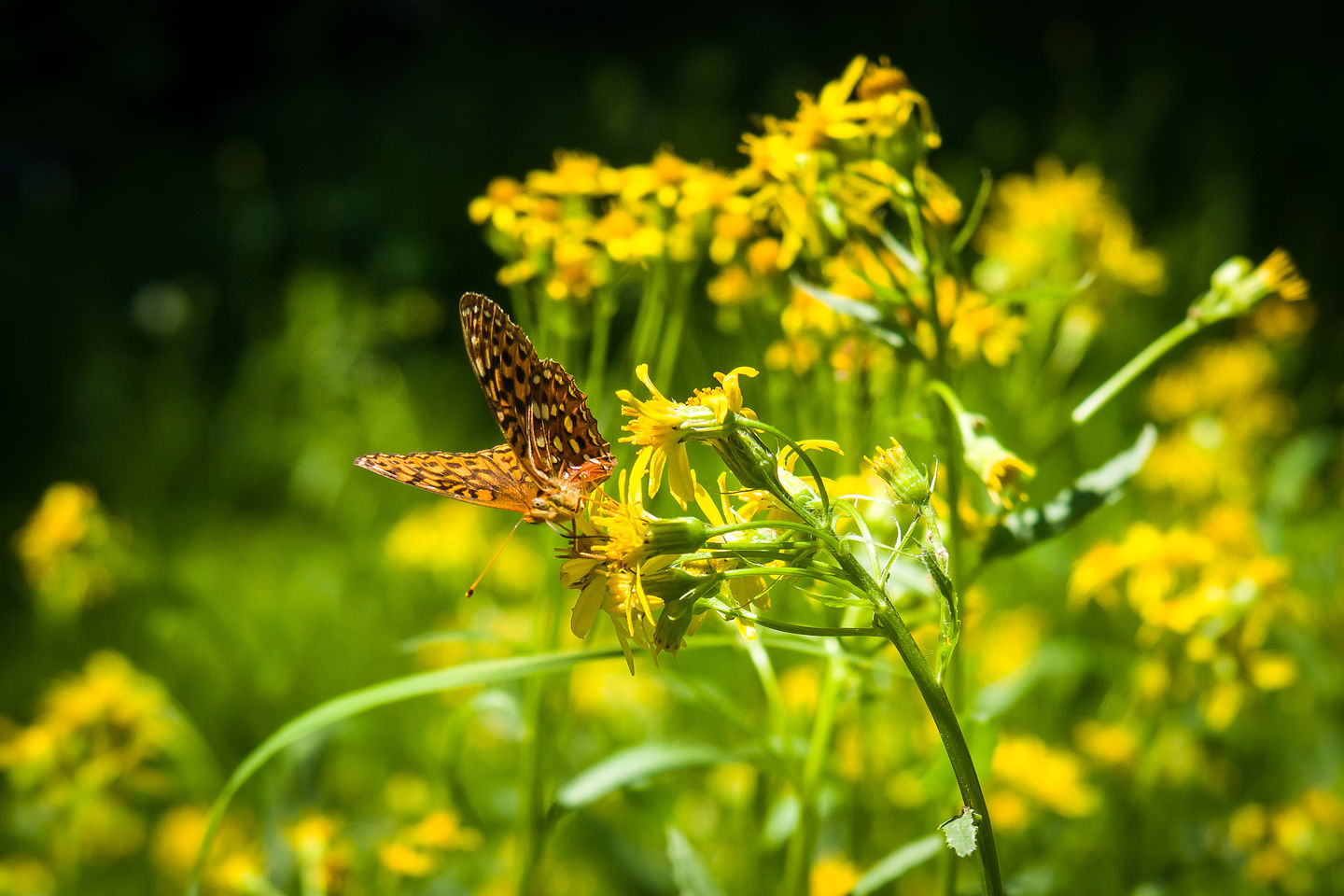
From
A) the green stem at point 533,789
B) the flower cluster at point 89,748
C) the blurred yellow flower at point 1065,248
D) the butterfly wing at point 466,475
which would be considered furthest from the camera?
the blurred yellow flower at point 1065,248

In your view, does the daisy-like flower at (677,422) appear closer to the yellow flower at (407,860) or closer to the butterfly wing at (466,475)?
the butterfly wing at (466,475)

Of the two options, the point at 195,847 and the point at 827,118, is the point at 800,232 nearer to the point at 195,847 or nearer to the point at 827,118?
the point at 827,118

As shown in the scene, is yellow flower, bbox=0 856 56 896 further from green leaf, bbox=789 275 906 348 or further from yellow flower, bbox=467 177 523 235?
green leaf, bbox=789 275 906 348

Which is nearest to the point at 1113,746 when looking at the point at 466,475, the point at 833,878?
the point at 833,878

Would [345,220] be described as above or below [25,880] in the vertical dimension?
above

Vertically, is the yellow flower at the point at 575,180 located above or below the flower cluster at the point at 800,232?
above

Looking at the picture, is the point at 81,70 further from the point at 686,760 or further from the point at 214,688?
the point at 686,760

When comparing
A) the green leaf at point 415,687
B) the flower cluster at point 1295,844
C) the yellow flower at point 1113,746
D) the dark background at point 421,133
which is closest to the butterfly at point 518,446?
the green leaf at point 415,687
